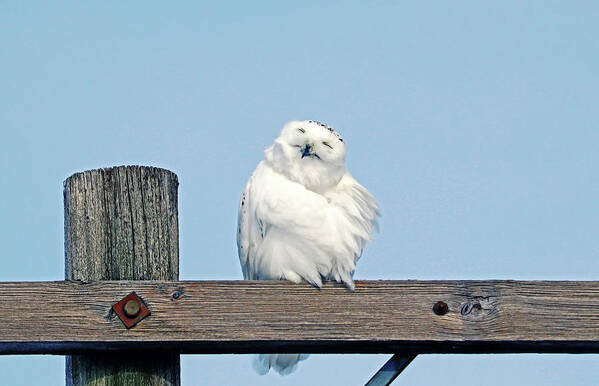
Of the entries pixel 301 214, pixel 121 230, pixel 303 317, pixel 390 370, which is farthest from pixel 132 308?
pixel 301 214

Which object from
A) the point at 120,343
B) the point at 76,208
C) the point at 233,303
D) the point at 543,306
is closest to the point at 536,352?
the point at 543,306

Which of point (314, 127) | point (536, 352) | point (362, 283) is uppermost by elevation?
point (314, 127)

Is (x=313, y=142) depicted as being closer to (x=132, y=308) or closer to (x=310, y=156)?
(x=310, y=156)

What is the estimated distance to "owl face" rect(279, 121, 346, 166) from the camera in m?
4.19

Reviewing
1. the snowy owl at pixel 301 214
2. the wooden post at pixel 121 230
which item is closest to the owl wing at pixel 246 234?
the snowy owl at pixel 301 214

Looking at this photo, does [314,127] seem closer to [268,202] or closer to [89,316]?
[268,202]

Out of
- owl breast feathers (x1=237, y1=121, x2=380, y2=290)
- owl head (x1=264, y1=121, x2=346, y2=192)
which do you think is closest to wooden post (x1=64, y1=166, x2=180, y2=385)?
owl breast feathers (x1=237, y1=121, x2=380, y2=290)

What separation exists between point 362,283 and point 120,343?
71cm

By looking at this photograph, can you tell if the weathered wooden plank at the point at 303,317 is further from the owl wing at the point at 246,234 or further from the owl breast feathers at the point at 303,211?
the owl wing at the point at 246,234

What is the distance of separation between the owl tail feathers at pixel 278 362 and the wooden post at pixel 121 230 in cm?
121

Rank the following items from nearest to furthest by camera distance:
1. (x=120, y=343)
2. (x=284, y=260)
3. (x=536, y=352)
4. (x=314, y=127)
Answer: (x=120, y=343)
(x=536, y=352)
(x=284, y=260)
(x=314, y=127)

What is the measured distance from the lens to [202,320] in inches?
103

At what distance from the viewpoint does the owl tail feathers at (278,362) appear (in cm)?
399

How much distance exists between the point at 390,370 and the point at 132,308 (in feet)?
2.55
